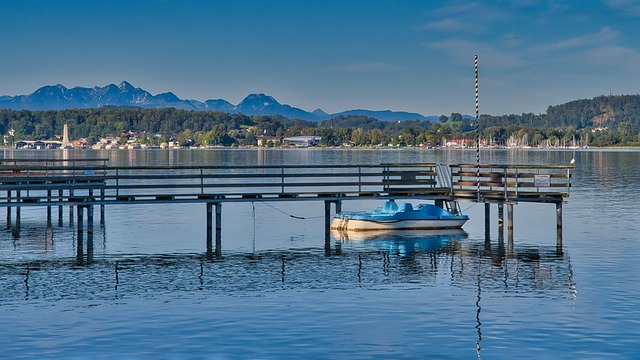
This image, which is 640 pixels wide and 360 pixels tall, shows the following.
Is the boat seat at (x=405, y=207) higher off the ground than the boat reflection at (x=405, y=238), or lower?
higher

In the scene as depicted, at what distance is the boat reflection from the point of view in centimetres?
3694

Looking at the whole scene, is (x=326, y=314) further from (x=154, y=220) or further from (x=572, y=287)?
(x=154, y=220)

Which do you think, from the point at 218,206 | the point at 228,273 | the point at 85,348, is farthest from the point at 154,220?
the point at 85,348

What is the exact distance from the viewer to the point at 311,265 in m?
32.6

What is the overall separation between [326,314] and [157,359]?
547 centimetres

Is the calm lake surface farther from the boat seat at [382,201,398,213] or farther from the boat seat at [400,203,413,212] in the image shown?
the boat seat at [382,201,398,213]

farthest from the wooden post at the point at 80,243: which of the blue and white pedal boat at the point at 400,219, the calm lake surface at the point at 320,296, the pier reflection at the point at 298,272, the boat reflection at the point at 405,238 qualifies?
the blue and white pedal boat at the point at 400,219

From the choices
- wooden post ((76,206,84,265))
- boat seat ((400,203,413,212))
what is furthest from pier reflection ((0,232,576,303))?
boat seat ((400,203,413,212))

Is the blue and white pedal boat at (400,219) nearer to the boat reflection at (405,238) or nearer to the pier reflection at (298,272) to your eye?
the boat reflection at (405,238)

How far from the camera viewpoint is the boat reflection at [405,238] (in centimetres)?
3694

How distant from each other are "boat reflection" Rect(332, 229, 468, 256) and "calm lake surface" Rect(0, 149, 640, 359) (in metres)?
0.16

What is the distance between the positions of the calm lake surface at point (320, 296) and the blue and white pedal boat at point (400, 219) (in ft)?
3.23

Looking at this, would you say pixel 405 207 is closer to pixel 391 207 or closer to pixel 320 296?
pixel 391 207

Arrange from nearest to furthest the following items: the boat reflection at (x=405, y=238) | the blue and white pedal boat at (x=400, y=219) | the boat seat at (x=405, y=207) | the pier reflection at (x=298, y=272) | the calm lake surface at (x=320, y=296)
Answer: the calm lake surface at (x=320, y=296) < the pier reflection at (x=298, y=272) < the boat reflection at (x=405, y=238) < the blue and white pedal boat at (x=400, y=219) < the boat seat at (x=405, y=207)
